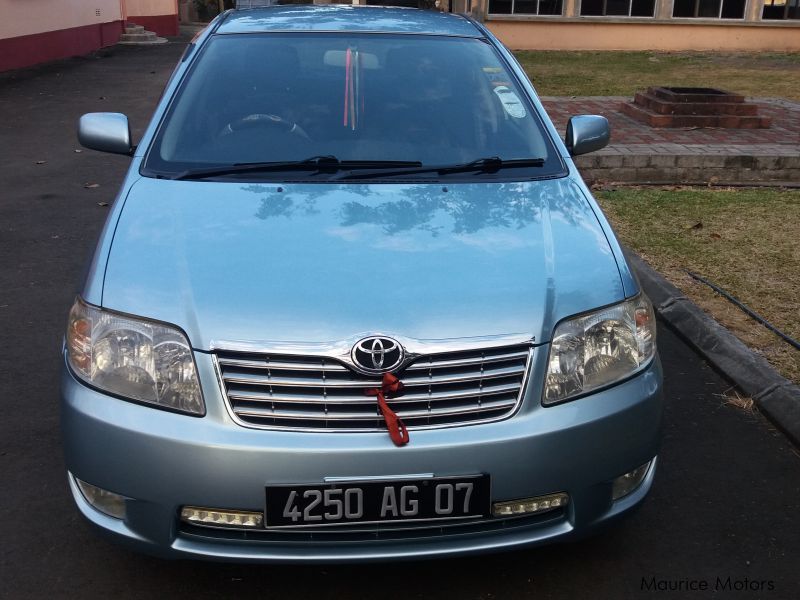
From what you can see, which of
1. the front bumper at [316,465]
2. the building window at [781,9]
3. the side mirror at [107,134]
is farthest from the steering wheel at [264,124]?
the building window at [781,9]

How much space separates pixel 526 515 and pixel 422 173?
1.41m

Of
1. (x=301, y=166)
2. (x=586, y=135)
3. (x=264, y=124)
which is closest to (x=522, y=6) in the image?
(x=586, y=135)

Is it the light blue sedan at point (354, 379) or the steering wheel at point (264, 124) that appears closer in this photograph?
the light blue sedan at point (354, 379)

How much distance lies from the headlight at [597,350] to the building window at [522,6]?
2319cm

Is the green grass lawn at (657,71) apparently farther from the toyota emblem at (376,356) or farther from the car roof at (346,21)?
the toyota emblem at (376,356)

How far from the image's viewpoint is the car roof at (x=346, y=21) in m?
4.14

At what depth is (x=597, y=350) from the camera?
8.82 feet

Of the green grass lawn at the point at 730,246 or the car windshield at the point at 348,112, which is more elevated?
the car windshield at the point at 348,112

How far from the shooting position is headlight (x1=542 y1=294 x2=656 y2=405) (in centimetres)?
259

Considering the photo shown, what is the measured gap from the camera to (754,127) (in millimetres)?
10320

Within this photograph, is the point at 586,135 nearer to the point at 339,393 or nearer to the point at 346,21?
the point at 346,21

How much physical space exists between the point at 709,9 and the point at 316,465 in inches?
1018

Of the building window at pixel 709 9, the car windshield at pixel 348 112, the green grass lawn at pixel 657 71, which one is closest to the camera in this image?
the car windshield at pixel 348 112

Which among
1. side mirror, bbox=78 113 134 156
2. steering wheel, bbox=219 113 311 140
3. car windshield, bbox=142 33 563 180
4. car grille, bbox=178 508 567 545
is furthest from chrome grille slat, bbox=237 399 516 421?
side mirror, bbox=78 113 134 156
